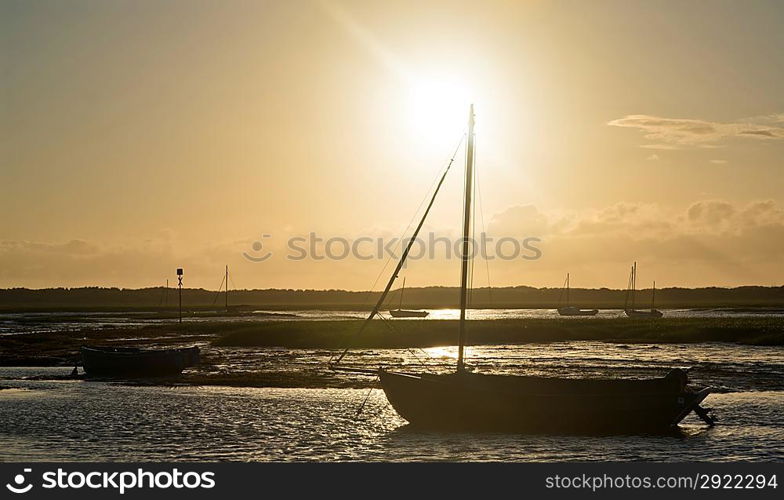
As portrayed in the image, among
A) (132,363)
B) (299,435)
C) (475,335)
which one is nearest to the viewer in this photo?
(299,435)

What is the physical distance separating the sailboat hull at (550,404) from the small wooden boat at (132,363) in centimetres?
2332

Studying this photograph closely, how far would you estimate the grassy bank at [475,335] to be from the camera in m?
75.4

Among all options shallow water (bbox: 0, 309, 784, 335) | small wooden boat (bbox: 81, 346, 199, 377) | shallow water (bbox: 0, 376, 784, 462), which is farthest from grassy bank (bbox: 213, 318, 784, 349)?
shallow water (bbox: 0, 376, 784, 462)

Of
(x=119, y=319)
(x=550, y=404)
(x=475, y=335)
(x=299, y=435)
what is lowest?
(x=299, y=435)

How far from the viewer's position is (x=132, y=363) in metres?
52.8

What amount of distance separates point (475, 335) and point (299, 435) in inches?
1987

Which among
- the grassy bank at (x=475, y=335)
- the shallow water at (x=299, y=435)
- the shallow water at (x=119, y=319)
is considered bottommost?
the shallow water at (x=299, y=435)
